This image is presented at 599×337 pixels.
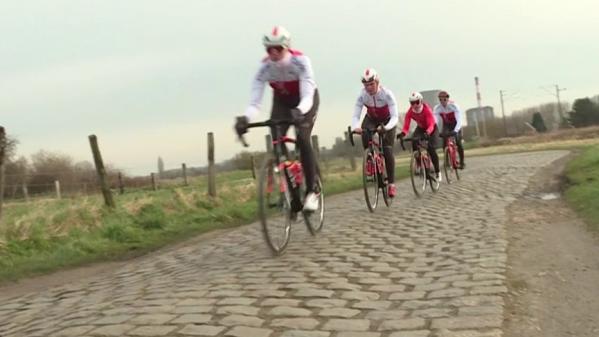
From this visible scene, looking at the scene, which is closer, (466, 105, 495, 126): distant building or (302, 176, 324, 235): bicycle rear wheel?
(302, 176, 324, 235): bicycle rear wheel

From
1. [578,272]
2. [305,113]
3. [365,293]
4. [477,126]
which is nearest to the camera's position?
[365,293]

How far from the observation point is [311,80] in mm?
6703

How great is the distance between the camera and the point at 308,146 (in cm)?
677

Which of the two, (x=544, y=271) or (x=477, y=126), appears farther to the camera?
(x=477, y=126)

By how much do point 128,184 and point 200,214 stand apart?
39.3 m

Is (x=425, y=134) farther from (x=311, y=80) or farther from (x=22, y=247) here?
(x=22, y=247)

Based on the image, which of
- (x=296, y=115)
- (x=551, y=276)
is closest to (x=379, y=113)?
(x=296, y=115)

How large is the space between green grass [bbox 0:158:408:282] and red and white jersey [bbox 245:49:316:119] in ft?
10.1

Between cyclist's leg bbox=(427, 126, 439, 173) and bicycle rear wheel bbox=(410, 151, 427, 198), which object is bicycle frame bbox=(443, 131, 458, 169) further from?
bicycle rear wheel bbox=(410, 151, 427, 198)

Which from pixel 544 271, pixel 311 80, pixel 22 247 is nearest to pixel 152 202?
pixel 22 247

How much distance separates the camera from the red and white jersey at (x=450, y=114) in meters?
15.2

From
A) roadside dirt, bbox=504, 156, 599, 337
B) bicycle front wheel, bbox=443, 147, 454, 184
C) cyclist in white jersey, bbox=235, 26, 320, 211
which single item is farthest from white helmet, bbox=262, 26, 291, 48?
bicycle front wheel, bbox=443, 147, 454, 184

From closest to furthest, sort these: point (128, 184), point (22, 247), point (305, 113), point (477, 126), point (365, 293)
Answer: point (365, 293) < point (305, 113) < point (22, 247) < point (128, 184) < point (477, 126)

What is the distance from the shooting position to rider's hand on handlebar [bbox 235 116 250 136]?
616 cm
